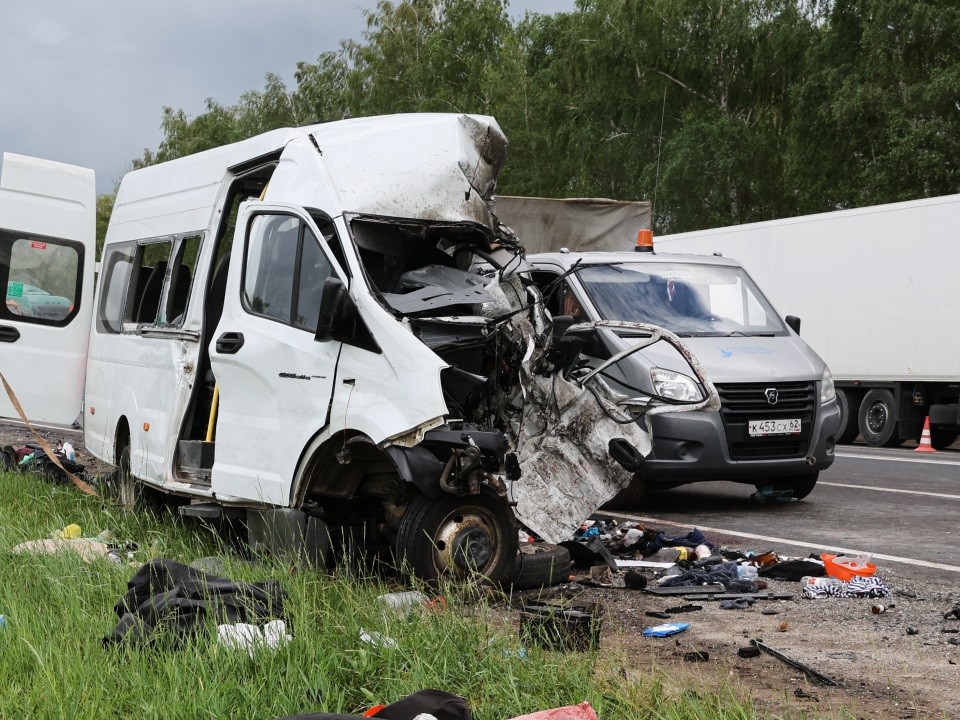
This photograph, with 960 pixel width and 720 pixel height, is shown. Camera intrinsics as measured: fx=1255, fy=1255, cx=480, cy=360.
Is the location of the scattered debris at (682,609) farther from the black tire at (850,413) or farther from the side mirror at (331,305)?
the black tire at (850,413)

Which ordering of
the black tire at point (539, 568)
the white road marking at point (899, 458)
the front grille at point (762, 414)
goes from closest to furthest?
the black tire at point (539, 568) → the front grille at point (762, 414) → the white road marking at point (899, 458)

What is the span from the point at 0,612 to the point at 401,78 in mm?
46357

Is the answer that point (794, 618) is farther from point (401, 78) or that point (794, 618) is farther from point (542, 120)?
point (401, 78)

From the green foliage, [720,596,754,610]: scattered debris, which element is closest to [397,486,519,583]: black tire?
[720,596,754,610]: scattered debris

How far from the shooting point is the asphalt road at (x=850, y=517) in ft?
26.5

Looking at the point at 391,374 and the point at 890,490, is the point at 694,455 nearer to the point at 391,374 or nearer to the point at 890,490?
the point at 890,490

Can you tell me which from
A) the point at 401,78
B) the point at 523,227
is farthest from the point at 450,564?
the point at 401,78

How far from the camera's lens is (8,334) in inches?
409

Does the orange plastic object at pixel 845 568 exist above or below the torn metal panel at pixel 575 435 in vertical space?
below

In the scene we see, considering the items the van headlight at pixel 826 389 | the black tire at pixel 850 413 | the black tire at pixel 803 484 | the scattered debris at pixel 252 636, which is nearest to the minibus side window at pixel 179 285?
the scattered debris at pixel 252 636

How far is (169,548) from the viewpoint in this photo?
745cm

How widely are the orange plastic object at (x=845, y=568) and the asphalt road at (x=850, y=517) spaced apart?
366 mm

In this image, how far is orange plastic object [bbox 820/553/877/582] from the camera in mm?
7004

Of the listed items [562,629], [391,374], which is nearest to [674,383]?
[391,374]
